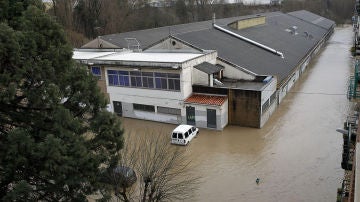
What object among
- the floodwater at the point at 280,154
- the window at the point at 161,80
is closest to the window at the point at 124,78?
the window at the point at 161,80

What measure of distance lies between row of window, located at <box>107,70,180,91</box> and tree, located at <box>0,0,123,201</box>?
12095 mm

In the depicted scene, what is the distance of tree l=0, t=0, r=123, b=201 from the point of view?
25.9ft

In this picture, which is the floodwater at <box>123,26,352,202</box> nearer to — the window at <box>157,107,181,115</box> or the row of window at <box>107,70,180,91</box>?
the window at <box>157,107,181,115</box>

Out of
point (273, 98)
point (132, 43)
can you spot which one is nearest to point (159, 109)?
point (273, 98)

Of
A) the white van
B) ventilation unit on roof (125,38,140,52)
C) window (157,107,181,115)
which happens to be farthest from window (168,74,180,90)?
ventilation unit on roof (125,38,140,52)

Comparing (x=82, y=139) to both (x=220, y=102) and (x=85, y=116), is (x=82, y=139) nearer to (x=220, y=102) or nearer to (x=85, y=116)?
(x=85, y=116)

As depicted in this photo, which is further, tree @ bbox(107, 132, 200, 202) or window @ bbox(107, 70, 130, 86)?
window @ bbox(107, 70, 130, 86)

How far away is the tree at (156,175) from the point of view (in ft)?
36.0

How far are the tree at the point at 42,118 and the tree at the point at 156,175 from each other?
1.66 metres

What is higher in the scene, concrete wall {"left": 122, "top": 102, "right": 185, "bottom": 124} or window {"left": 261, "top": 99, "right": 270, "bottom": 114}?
window {"left": 261, "top": 99, "right": 270, "bottom": 114}

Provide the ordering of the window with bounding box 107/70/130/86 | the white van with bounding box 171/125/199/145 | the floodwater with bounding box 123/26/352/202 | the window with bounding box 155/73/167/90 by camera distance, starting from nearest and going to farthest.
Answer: the floodwater with bounding box 123/26/352/202 → the white van with bounding box 171/125/199/145 → the window with bounding box 155/73/167/90 → the window with bounding box 107/70/130/86

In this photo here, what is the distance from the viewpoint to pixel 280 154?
17891 millimetres

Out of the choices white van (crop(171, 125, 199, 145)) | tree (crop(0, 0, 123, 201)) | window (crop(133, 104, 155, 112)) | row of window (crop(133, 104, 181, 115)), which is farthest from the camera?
window (crop(133, 104, 155, 112))

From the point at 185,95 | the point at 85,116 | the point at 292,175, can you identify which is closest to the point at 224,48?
the point at 185,95
